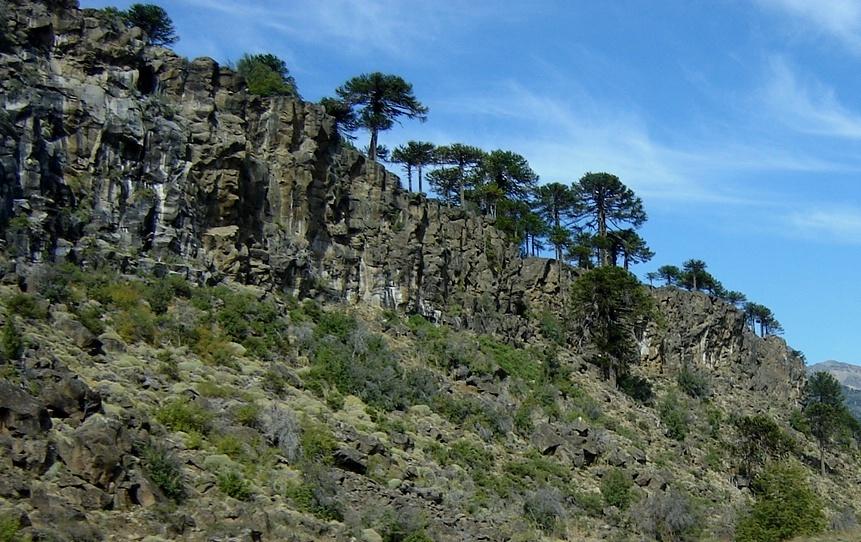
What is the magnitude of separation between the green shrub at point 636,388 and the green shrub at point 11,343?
103 ft

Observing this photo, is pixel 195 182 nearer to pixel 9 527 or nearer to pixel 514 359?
pixel 514 359

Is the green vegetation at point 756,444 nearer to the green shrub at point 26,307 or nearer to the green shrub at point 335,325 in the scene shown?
the green shrub at point 335,325

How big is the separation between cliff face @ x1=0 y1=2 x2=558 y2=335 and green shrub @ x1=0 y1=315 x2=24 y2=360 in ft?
20.6

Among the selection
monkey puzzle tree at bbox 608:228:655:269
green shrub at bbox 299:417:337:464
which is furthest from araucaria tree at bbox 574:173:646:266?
green shrub at bbox 299:417:337:464

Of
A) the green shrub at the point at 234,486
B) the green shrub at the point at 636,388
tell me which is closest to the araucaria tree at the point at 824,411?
the green shrub at the point at 636,388

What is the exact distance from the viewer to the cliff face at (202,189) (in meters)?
27.7

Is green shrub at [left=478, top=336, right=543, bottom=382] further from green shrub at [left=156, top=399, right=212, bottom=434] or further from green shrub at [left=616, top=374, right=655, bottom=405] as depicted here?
green shrub at [left=156, top=399, right=212, bottom=434]

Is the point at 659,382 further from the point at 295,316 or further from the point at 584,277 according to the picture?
the point at 295,316

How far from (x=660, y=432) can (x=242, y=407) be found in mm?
23426

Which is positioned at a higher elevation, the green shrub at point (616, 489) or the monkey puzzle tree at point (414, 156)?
the monkey puzzle tree at point (414, 156)

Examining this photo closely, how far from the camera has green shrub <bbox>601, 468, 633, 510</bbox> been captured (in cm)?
3045

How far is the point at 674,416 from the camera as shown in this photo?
1654 inches

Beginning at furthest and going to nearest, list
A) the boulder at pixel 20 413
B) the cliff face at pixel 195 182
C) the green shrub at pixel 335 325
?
the green shrub at pixel 335 325, the cliff face at pixel 195 182, the boulder at pixel 20 413

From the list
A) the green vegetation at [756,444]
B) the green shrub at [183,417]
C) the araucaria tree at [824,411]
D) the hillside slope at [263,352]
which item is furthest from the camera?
the araucaria tree at [824,411]
